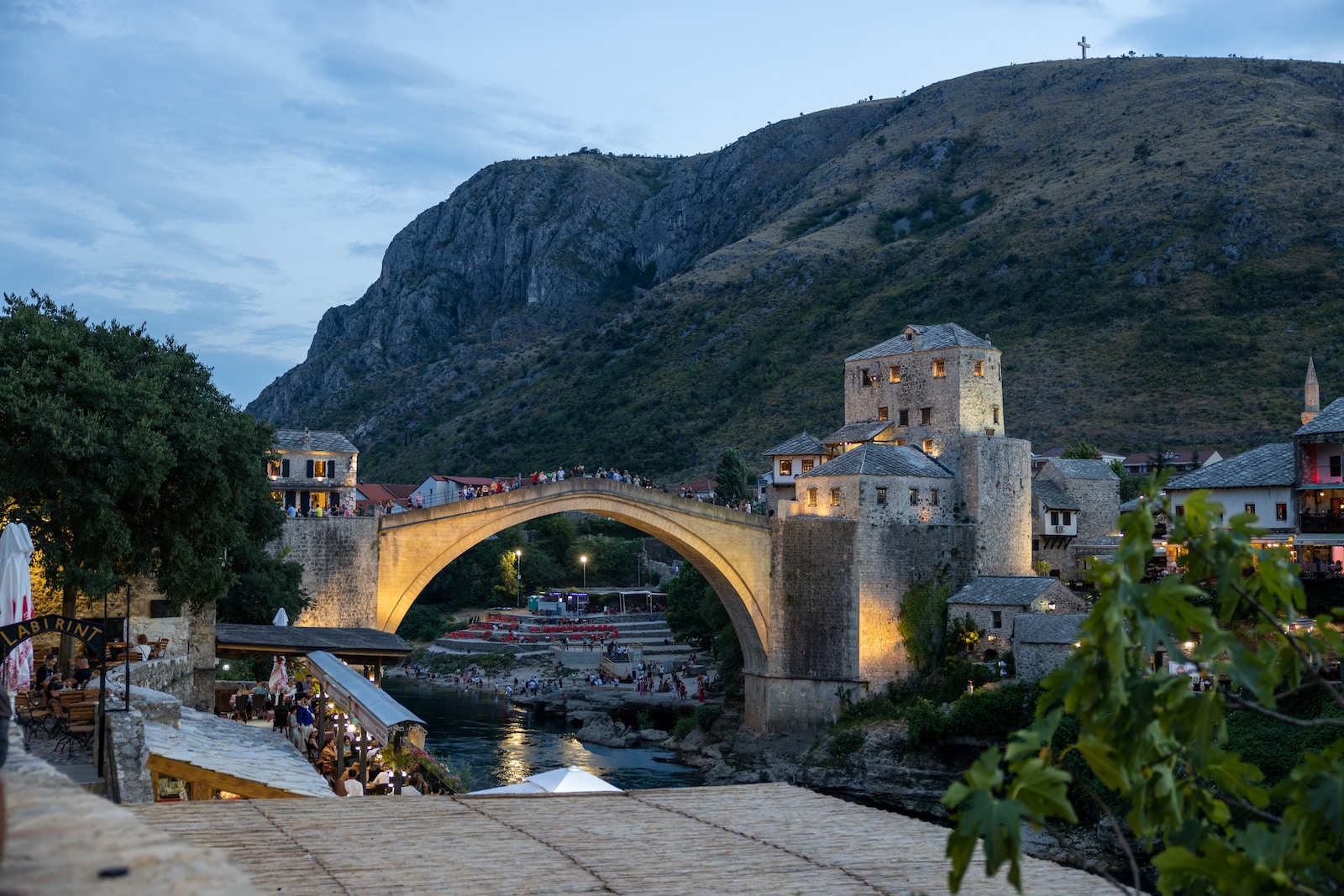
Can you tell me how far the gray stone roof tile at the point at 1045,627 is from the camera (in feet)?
110

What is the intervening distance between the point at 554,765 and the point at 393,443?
2972 inches

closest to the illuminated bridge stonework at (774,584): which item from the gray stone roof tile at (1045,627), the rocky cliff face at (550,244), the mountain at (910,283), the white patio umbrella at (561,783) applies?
the gray stone roof tile at (1045,627)

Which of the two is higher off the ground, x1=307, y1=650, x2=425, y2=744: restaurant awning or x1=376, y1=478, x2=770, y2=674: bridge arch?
x1=376, y1=478, x2=770, y2=674: bridge arch

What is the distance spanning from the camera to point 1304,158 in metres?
77.2

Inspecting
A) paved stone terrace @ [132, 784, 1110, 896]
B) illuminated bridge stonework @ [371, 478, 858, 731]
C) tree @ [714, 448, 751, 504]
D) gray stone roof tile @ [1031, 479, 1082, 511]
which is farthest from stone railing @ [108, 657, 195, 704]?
tree @ [714, 448, 751, 504]

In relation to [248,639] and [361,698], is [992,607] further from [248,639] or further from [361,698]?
[361,698]

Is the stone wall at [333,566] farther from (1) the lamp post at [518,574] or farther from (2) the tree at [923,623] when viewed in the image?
(1) the lamp post at [518,574]

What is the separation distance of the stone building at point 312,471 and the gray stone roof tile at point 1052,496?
88.3ft

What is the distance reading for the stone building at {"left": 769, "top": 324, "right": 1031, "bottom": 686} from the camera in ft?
125

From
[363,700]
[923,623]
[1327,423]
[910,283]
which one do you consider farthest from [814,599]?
[910,283]

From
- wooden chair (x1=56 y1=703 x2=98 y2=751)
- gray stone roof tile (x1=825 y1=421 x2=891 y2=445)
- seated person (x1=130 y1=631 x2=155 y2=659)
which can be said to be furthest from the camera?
gray stone roof tile (x1=825 y1=421 x2=891 y2=445)

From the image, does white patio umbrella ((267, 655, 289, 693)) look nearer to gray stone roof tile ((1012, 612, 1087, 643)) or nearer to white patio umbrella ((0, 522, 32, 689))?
white patio umbrella ((0, 522, 32, 689))

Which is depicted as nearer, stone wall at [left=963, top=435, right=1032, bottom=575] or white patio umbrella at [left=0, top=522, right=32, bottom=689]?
white patio umbrella at [left=0, top=522, right=32, bottom=689]

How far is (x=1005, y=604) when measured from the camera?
36.4 meters
